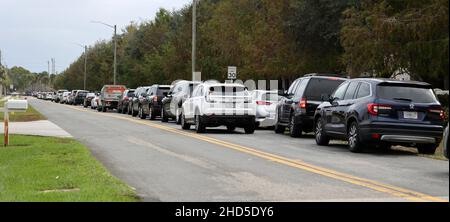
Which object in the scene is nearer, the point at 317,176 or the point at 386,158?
the point at 317,176

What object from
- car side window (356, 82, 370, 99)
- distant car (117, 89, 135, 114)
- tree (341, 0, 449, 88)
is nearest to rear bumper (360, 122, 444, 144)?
car side window (356, 82, 370, 99)

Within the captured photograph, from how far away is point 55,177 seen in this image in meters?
10.7

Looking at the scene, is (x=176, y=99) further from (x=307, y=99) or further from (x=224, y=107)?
(x=307, y=99)

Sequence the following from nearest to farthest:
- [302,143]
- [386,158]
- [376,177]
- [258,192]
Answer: [258,192] → [376,177] → [386,158] → [302,143]

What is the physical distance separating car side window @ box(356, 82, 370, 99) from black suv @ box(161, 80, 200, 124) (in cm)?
965

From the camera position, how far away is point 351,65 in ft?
92.9

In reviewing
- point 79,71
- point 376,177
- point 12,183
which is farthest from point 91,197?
point 79,71

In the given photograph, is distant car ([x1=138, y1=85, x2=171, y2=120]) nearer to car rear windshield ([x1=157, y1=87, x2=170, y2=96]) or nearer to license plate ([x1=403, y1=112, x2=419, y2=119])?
car rear windshield ([x1=157, y1=87, x2=170, y2=96])

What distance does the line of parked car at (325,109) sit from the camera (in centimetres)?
1474

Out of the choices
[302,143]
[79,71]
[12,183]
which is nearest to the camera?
[12,183]

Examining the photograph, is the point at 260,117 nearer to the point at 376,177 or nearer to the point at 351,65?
the point at 351,65

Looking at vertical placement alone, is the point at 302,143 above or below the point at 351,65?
below

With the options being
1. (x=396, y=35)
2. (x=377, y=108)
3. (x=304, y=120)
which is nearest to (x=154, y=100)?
(x=396, y=35)
